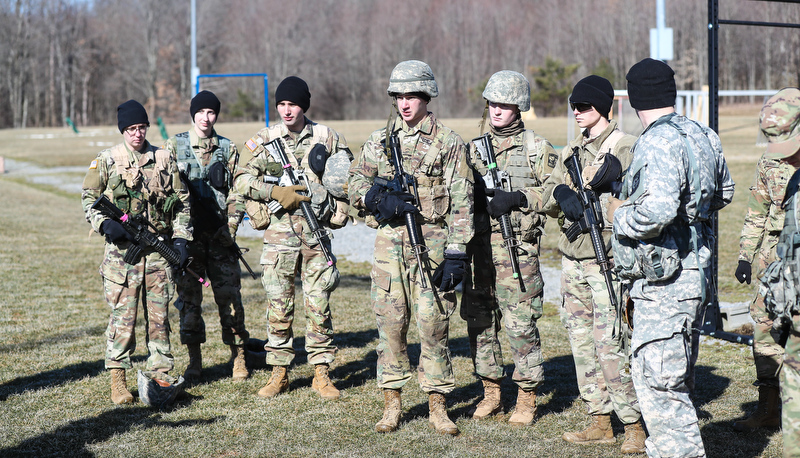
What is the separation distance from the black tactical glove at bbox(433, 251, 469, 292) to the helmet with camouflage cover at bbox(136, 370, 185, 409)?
237cm

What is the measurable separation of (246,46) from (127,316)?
3859 inches

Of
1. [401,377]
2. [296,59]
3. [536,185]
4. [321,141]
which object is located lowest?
[401,377]

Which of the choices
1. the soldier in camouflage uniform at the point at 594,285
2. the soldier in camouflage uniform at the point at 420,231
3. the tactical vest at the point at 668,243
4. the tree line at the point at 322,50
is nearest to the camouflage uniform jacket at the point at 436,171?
the soldier in camouflage uniform at the point at 420,231

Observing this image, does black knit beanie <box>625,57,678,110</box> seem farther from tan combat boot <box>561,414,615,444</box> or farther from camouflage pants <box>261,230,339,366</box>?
camouflage pants <box>261,230,339,366</box>

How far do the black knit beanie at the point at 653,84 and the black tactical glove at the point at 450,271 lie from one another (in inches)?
60.6

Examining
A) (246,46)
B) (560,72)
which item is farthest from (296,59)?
(560,72)

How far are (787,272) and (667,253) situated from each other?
57 centimetres

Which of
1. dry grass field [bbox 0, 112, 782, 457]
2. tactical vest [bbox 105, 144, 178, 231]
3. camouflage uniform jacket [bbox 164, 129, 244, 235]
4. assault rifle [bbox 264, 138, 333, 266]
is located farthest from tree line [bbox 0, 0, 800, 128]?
tactical vest [bbox 105, 144, 178, 231]

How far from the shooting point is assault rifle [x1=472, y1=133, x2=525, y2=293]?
5129mm

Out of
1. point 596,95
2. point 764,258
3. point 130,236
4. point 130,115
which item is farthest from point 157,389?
point 764,258

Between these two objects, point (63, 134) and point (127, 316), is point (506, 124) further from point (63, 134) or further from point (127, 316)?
point (63, 134)

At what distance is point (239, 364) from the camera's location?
658 cm

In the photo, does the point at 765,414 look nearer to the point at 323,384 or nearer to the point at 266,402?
the point at 323,384

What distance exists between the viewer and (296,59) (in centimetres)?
9544
